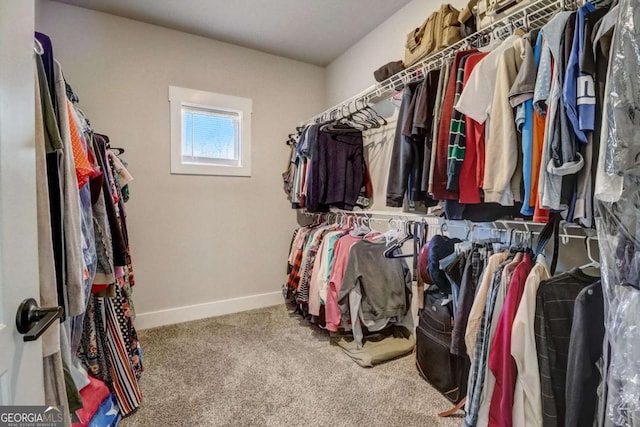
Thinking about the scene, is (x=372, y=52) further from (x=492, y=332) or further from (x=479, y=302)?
(x=492, y=332)

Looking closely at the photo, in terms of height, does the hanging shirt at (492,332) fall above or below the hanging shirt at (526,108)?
below

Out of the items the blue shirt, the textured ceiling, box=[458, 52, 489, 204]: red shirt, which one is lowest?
box=[458, 52, 489, 204]: red shirt

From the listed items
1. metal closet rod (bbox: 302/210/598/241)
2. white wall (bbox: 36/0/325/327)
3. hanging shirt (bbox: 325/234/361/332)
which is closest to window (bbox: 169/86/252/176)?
white wall (bbox: 36/0/325/327)

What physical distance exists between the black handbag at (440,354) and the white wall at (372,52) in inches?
74.4

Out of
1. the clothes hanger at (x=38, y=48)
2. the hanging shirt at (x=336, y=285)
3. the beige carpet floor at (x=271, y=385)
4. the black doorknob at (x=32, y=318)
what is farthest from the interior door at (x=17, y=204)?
the hanging shirt at (x=336, y=285)

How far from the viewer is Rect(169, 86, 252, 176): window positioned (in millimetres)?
2733

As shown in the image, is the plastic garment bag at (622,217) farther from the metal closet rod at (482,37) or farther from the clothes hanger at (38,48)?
the clothes hanger at (38,48)

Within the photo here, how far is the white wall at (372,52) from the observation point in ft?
7.40

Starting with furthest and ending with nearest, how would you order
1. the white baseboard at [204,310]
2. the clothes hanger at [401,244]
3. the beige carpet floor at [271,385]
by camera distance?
the white baseboard at [204,310] → the clothes hanger at [401,244] → the beige carpet floor at [271,385]

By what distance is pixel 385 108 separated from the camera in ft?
8.23

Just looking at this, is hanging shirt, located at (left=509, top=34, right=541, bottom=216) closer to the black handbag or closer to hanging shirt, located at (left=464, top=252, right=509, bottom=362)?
hanging shirt, located at (left=464, top=252, right=509, bottom=362)

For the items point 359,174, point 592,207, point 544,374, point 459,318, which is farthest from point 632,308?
point 359,174

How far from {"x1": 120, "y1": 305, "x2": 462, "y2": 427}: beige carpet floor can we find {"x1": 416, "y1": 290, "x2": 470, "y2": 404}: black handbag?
0.25ft

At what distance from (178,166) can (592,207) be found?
111 inches
